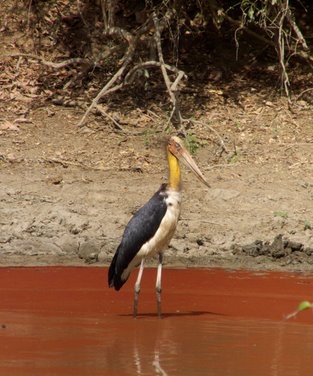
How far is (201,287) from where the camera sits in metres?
9.01

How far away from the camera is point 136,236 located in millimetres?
8156

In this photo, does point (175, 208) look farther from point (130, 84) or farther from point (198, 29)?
point (198, 29)

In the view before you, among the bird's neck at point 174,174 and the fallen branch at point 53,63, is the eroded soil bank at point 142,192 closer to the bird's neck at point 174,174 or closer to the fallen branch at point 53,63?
the fallen branch at point 53,63

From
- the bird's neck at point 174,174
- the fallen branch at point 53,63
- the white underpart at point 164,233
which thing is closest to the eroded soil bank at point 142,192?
the fallen branch at point 53,63

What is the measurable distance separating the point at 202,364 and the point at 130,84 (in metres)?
6.93

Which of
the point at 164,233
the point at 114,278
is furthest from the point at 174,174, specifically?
the point at 114,278

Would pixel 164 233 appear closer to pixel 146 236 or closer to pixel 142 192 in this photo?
pixel 146 236

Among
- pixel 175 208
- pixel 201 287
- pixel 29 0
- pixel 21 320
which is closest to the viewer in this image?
pixel 21 320

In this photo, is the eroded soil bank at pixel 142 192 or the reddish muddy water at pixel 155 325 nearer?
the reddish muddy water at pixel 155 325

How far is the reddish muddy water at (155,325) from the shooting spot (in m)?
6.49

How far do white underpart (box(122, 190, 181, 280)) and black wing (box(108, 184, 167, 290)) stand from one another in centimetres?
3

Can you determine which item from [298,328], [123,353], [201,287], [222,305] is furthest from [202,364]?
[201,287]

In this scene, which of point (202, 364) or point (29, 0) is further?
point (29, 0)

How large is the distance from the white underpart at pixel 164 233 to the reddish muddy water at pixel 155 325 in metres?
0.42
